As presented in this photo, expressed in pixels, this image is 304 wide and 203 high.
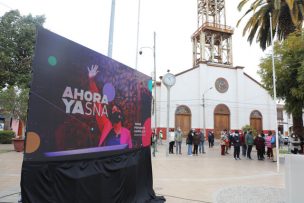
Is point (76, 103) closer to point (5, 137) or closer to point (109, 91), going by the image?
point (109, 91)

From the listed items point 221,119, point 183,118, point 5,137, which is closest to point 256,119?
point 221,119

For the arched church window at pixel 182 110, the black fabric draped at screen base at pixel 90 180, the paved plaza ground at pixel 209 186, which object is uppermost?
the arched church window at pixel 182 110

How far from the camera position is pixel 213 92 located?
142 feet

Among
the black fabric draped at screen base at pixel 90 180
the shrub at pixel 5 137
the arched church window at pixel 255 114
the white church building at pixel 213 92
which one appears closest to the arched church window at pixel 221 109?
the white church building at pixel 213 92

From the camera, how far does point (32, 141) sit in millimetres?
3732

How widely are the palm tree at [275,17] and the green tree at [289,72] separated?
3598 mm

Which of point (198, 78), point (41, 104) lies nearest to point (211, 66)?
point (198, 78)

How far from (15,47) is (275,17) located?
18.2 m

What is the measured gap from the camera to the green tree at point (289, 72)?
48.8ft

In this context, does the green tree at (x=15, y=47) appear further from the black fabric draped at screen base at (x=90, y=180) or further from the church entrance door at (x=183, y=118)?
the church entrance door at (x=183, y=118)

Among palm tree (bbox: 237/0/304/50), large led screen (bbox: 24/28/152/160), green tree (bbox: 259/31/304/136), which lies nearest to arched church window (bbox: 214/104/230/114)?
palm tree (bbox: 237/0/304/50)

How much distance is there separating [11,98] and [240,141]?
58.5 ft

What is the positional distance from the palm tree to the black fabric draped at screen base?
16.7 m

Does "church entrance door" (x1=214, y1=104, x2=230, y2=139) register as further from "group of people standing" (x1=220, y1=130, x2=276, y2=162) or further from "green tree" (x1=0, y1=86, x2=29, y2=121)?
"green tree" (x1=0, y1=86, x2=29, y2=121)
